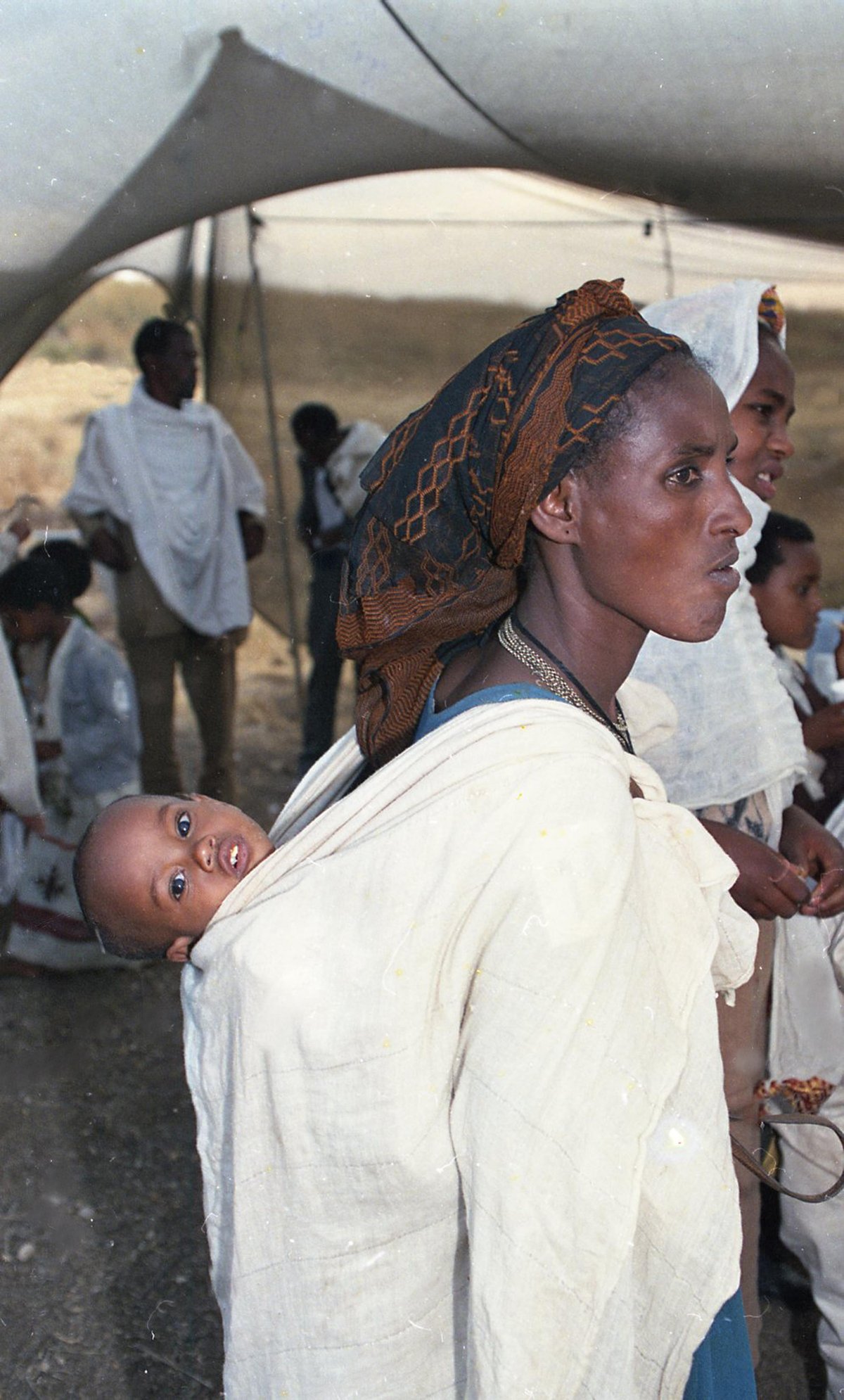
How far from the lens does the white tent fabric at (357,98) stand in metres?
2.63

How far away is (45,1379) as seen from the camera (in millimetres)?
2436

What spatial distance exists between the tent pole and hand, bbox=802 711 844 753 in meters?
2.76

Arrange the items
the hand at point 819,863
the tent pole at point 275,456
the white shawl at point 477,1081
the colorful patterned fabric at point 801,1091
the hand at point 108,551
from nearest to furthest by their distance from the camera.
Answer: the white shawl at point 477,1081 → the hand at point 819,863 → the colorful patterned fabric at point 801,1091 → the hand at point 108,551 → the tent pole at point 275,456

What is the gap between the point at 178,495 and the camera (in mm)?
4695

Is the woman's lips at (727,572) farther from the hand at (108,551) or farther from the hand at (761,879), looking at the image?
the hand at (108,551)

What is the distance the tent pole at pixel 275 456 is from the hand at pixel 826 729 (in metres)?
2.76

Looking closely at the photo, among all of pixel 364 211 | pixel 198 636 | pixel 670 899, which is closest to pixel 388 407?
pixel 364 211

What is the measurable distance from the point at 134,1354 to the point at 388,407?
13.3 ft

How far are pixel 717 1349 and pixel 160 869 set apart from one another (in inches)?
32.6

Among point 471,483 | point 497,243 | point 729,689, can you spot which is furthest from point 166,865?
point 497,243

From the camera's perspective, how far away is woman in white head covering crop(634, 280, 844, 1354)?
1.96 metres

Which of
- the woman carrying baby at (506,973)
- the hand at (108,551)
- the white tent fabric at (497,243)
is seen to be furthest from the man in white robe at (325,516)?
the woman carrying baby at (506,973)

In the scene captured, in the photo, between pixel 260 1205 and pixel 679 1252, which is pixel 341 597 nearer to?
pixel 260 1205

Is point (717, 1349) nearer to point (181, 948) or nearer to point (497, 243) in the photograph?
point (181, 948)
